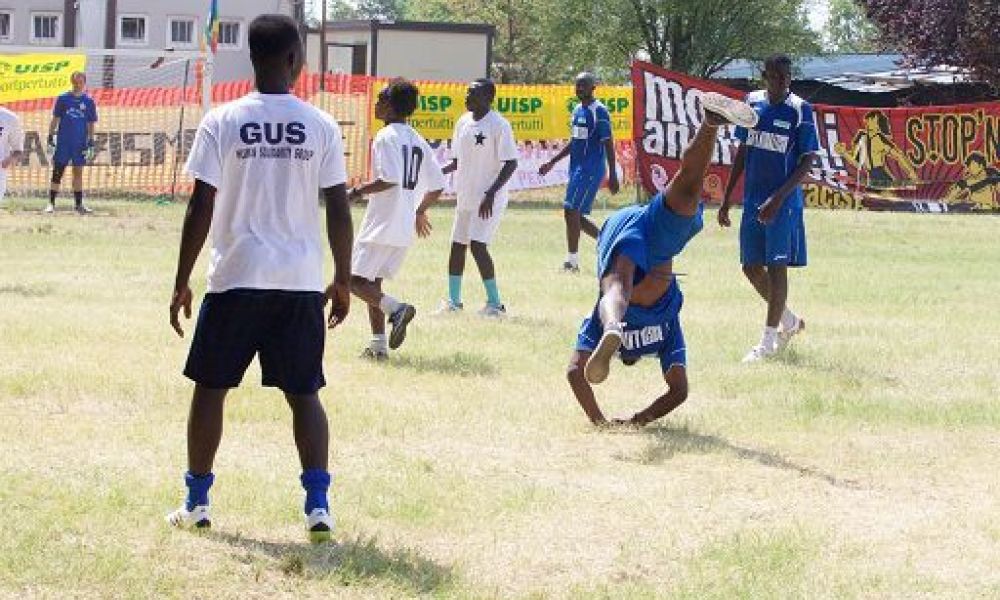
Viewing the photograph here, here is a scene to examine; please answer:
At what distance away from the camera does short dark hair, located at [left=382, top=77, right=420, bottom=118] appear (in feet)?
36.2

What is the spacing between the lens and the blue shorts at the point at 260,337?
20.7 ft

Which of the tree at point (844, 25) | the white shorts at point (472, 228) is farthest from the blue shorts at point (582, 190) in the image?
the tree at point (844, 25)

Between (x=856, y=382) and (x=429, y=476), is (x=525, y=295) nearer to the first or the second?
(x=856, y=382)

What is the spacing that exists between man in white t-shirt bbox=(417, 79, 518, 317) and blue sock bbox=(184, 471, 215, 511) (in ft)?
24.4

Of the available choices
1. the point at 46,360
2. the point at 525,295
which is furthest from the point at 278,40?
the point at 525,295

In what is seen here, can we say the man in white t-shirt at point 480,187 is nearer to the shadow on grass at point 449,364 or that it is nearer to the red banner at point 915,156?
the shadow on grass at point 449,364

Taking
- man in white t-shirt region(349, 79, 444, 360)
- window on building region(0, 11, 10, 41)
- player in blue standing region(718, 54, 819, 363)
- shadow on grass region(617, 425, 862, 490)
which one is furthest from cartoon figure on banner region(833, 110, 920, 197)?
window on building region(0, 11, 10, 41)

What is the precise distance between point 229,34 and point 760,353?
43463 mm

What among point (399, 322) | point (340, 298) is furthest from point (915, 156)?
point (340, 298)

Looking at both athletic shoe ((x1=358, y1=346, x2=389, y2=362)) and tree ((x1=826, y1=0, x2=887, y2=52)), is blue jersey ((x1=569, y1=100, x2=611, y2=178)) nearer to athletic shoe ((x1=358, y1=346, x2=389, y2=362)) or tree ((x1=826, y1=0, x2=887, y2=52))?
athletic shoe ((x1=358, y1=346, x2=389, y2=362))

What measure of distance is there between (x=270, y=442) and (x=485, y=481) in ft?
4.06

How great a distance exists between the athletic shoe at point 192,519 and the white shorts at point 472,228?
7.68 m

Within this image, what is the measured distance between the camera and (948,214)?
3203cm

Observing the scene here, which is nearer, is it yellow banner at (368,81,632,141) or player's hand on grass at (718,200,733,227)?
player's hand on grass at (718,200,733,227)
